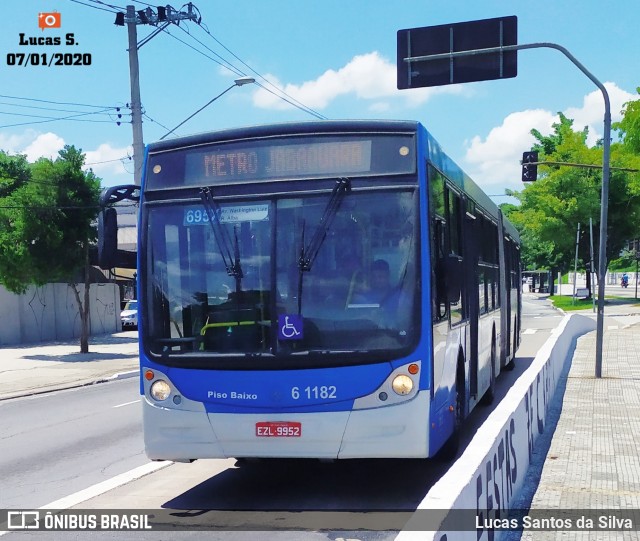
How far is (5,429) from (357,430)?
840 centimetres

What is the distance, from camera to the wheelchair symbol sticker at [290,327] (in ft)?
24.1

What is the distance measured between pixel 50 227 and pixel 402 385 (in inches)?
933

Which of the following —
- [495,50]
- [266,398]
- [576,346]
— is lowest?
[576,346]

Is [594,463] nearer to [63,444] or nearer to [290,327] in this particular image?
[290,327]

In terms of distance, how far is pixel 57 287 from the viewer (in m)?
36.4

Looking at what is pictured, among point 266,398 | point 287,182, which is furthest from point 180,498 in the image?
point 287,182

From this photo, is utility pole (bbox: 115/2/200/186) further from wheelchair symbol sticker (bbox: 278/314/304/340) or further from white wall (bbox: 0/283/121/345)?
wheelchair symbol sticker (bbox: 278/314/304/340)

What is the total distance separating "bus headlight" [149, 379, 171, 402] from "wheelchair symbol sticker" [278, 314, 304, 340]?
1176mm

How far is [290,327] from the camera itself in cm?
737

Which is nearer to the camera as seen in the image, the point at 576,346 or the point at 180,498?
the point at 180,498

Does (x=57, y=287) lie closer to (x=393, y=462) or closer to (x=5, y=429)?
(x=5, y=429)

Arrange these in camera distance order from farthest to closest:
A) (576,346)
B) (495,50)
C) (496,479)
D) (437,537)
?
(576,346), (495,50), (496,479), (437,537)

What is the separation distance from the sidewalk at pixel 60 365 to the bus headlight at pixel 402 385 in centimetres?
1364

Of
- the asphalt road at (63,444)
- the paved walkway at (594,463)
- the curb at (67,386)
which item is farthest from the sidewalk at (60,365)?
the paved walkway at (594,463)
